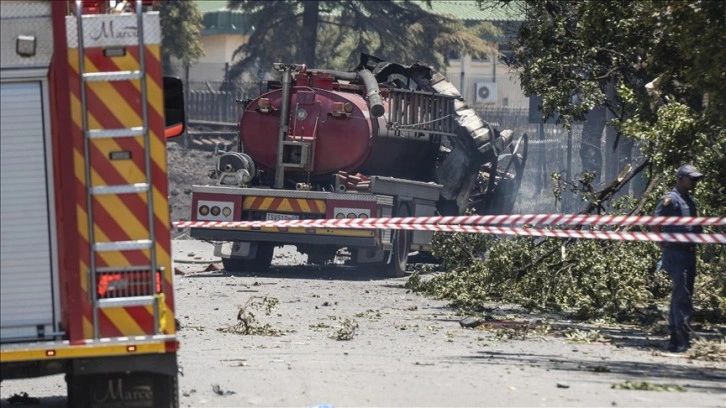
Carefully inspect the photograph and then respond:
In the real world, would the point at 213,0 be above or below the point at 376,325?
above

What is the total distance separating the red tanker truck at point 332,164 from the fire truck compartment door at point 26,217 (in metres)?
11.7

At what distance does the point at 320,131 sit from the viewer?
19.6 m

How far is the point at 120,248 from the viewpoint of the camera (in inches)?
275

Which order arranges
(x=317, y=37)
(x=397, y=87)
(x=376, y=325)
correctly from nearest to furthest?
(x=376, y=325), (x=397, y=87), (x=317, y=37)

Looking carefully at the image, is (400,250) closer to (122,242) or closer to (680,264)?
(680,264)

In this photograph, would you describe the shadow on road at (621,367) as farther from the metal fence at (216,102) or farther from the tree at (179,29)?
the tree at (179,29)

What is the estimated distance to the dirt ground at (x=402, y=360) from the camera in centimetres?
878

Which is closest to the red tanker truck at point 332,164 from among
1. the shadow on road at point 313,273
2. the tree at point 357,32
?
the shadow on road at point 313,273

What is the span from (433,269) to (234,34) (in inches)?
1564

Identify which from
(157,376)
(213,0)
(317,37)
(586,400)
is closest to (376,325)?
(586,400)

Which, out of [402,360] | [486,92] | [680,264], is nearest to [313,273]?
[680,264]

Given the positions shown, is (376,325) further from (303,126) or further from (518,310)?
(303,126)

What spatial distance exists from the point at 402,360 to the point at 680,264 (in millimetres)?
2669

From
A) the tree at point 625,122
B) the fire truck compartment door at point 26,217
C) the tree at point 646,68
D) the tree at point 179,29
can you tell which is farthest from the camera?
the tree at point 179,29
